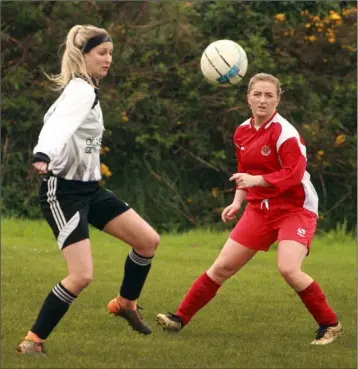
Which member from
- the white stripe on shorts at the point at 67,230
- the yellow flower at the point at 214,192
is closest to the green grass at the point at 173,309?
the white stripe on shorts at the point at 67,230

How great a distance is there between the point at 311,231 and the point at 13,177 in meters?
8.91

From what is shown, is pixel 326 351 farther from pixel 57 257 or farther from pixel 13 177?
pixel 13 177

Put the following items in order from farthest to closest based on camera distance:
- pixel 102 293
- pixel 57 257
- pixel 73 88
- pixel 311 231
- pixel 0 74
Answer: pixel 0 74, pixel 57 257, pixel 102 293, pixel 311 231, pixel 73 88

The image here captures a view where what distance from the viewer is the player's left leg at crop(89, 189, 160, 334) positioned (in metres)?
7.11

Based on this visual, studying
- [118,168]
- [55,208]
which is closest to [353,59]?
[118,168]

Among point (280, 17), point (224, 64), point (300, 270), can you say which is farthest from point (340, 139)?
point (300, 270)

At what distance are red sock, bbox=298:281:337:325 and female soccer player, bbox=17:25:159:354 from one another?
1.08m

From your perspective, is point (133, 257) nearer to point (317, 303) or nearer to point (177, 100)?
point (317, 303)

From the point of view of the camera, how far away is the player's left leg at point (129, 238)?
23.3 feet

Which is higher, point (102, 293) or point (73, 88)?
point (73, 88)

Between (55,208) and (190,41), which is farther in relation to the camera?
(190,41)

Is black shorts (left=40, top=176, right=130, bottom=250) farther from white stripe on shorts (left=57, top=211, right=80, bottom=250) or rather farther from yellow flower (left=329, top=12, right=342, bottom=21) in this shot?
yellow flower (left=329, top=12, right=342, bottom=21)

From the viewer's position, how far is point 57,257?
1196 centimetres

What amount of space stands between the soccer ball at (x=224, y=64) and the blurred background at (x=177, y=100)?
18.0 feet
